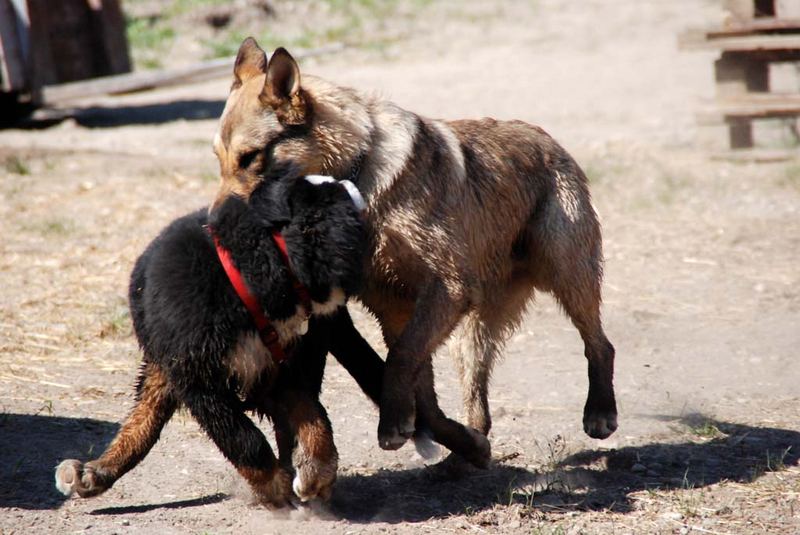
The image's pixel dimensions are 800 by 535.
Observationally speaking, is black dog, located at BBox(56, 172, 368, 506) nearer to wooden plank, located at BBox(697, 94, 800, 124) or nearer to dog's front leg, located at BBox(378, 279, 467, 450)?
dog's front leg, located at BBox(378, 279, 467, 450)

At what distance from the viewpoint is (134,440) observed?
4.57m

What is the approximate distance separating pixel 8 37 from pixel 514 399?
1015 cm

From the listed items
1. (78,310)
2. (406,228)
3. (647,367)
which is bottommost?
(647,367)

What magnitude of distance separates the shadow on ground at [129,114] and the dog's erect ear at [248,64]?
9685 millimetres

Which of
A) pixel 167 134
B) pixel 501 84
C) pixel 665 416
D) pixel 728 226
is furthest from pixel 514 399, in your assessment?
pixel 501 84

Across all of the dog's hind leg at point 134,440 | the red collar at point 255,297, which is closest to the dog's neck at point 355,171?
the red collar at point 255,297

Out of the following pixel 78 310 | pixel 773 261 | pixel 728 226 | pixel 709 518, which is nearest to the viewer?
pixel 709 518

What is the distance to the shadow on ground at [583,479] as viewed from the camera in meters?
4.64

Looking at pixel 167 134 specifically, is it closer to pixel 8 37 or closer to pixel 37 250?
pixel 8 37

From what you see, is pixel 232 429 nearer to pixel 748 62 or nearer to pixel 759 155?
pixel 759 155

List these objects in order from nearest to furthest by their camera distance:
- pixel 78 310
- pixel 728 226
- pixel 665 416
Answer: pixel 665 416, pixel 78 310, pixel 728 226

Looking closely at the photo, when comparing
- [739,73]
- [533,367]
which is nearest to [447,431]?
[533,367]

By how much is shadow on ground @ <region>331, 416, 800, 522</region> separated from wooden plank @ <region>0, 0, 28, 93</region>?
10.5 m

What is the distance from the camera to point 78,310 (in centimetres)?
718
